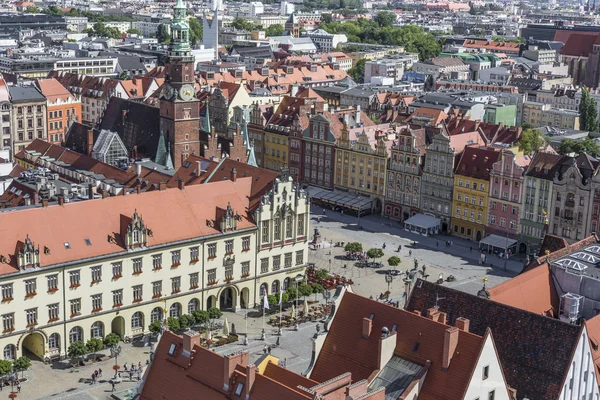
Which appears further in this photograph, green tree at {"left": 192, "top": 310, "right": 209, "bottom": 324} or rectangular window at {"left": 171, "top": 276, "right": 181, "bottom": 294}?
rectangular window at {"left": 171, "top": 276, "right": 181, "bottom": 294}

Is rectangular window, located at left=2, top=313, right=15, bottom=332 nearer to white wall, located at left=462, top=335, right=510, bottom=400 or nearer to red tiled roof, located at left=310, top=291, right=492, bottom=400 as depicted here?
red tiled roof, located at left=310, top=291, right=492, bottom=400

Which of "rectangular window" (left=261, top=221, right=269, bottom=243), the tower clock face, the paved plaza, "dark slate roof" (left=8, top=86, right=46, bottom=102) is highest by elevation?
the tower clock face

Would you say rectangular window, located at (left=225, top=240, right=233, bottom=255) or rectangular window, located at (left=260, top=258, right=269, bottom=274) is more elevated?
rectangular window, located at (left=225, top=240, right=233, bottom=255)

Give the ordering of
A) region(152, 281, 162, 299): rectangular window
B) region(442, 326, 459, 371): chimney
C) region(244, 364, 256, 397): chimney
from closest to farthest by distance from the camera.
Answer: region(244, 364, 256, 397): chimney → region(442, 326, 459, 371): chimney → region(152, 281, 162, 299): rectangular window

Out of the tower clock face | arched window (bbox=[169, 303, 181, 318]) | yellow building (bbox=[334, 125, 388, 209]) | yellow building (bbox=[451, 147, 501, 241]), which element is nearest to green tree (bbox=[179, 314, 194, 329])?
arched window (bbox=[169, 303, 181, 318])

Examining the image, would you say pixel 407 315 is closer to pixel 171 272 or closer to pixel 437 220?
pixel 171 272

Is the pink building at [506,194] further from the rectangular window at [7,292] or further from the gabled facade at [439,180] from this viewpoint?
the rectangular window at [7,292]
